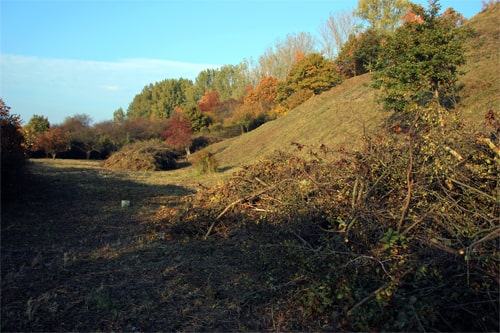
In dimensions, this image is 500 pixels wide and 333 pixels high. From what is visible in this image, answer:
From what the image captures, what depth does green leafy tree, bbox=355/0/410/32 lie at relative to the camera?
40156 mm

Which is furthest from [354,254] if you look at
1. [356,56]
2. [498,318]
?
[356,56]

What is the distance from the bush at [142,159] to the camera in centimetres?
1892

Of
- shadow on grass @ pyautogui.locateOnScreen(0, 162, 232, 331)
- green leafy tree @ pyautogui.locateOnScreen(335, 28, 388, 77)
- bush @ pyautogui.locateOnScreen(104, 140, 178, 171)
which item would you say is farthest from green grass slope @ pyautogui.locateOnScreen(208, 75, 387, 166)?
shadow on grass @ pyautogui.locateOnScreen(0, 162, 232, 331)

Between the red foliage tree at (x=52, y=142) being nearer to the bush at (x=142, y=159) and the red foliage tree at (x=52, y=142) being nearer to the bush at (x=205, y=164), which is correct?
the bush at (x=142, y=159)

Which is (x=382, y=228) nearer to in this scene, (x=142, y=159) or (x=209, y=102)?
(x=142, y=159)

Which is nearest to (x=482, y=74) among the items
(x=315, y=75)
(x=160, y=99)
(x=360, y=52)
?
(x=360, y=52)

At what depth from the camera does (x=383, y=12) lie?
40.7m

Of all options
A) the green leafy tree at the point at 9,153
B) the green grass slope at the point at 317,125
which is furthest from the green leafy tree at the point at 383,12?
the green leafy tree at the point at 9,153

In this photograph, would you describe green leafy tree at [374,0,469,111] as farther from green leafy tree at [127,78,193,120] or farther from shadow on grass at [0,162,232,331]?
green leafy tree at [127,78,193,120]

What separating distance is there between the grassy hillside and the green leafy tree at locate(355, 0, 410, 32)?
1661 cm

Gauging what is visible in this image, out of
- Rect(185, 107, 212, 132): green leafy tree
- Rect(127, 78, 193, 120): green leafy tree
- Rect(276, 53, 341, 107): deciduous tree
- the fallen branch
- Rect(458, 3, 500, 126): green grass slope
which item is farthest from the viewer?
Rect(127, 78, 193, 120): green leafy tree

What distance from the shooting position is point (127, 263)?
14.4 feet

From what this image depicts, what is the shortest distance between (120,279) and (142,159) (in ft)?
51.8

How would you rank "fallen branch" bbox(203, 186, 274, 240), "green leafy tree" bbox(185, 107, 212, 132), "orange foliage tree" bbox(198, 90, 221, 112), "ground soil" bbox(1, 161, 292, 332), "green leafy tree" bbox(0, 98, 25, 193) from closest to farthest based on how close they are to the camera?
"ground soil" bbox(1, 161, 292, 332) < "fallen branch" bbox(203, 186, 274, 240) < "green leafy tree" bbox(0, 98, 25, 193) < "green leafy tree" bbox(185, 107, 212, 132) < "orange foliage tree" bbox(198, 90, 221, 112)
